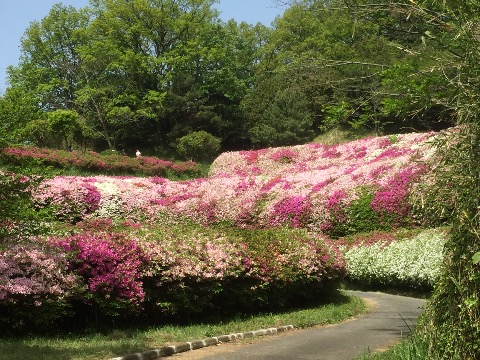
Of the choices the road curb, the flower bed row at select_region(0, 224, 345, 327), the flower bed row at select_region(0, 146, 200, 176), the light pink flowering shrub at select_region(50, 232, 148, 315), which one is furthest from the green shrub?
the light pink flowering shrub at select_region(50, 232, 148, 315)

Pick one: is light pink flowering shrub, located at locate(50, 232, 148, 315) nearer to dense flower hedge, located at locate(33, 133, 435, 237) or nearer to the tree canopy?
dense flower hedge, located at locate(33, 133, 435, 237)

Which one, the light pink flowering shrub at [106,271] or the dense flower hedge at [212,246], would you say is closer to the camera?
the dense flower hedge at [212,246]

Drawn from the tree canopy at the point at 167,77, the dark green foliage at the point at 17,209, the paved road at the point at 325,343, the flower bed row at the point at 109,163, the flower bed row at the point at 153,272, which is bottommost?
the paved road at the point at 325,343

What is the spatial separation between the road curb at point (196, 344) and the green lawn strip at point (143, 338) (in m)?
0.17

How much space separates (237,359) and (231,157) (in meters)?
29.8

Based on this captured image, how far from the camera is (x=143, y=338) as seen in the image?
8266mm

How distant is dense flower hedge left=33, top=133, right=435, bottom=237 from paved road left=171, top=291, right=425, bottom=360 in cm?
768

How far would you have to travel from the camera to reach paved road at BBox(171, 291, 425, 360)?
25.3 feet

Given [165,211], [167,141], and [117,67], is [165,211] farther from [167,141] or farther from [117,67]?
[117,67]

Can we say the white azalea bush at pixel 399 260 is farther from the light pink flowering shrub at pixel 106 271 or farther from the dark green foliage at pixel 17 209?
the dark green foliage at pixel 17 209

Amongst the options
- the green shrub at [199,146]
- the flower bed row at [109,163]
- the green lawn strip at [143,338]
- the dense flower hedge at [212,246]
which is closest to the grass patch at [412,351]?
the dense flower hedge at [212,246]

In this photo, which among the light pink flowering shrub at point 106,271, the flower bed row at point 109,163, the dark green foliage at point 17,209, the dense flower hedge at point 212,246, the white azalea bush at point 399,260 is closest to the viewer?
the dark green foliage at point 17,209

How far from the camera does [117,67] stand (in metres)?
50.9

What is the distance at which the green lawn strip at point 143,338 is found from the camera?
22.8ft
